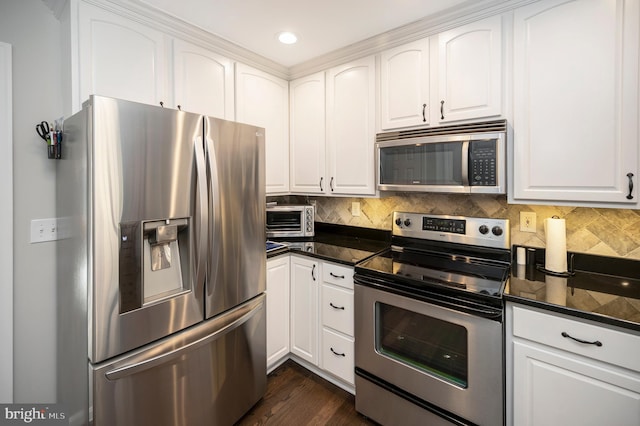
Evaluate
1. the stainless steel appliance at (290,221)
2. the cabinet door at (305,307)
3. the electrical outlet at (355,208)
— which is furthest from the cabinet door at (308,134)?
the cabinet door at (305,307)

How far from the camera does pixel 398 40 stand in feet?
6.46

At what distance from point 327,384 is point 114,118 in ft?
6.78

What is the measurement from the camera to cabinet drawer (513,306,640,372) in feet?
3.57

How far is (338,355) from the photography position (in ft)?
6.48

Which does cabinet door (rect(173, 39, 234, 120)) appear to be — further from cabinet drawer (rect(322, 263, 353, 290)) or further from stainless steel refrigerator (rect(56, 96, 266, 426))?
cabinet drawer (rect(322, 263, 353, 290))

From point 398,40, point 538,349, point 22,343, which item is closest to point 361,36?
point 398,40

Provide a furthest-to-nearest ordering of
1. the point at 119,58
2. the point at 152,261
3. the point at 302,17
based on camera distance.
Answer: the point at 302,17 → the point at 119,58 → the point at 152,261

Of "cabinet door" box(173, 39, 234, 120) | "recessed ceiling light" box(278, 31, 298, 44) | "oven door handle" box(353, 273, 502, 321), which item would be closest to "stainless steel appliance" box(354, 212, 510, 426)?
"oven door handle" box(353, 273, 502, 321)

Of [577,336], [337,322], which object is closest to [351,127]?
[337,322]

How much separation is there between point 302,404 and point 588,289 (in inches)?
68.3

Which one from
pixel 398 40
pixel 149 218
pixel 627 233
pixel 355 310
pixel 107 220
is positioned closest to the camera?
pixel 107 220

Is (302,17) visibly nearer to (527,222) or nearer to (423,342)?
(527,222)

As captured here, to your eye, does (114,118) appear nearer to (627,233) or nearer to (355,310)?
(355,310)
